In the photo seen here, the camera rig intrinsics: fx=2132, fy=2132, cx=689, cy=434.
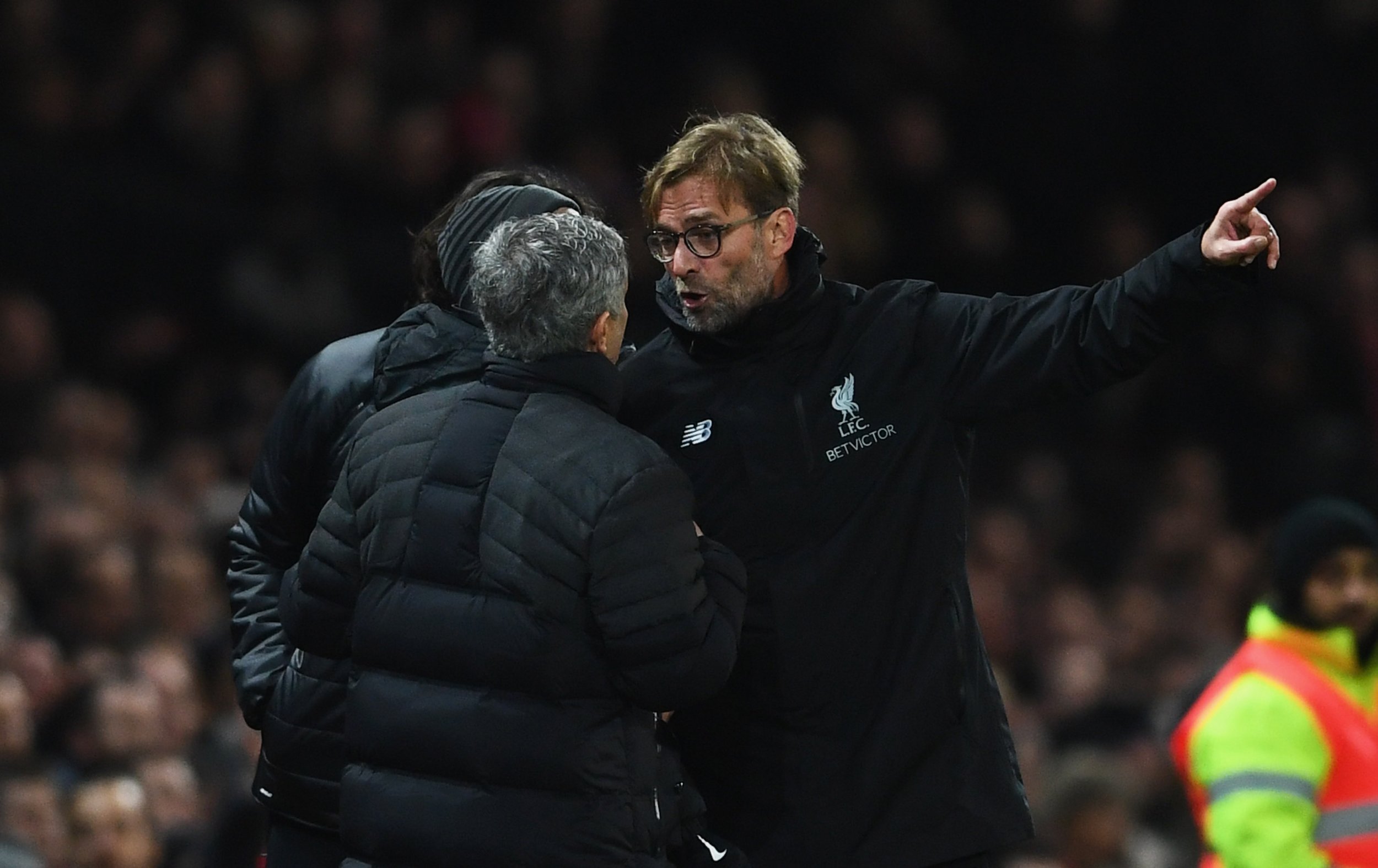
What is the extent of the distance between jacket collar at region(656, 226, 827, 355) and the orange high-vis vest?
172cm

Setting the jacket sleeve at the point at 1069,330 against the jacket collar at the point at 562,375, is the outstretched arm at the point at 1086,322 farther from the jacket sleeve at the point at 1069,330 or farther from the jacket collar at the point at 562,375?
the jacket collar at the point at 562,375

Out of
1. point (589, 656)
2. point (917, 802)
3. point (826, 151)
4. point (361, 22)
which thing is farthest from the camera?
point (826, 151)

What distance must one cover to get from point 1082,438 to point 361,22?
411 cm

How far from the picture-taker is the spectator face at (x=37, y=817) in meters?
5.72

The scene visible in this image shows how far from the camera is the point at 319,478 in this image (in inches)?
155

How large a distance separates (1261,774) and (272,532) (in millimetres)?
2324

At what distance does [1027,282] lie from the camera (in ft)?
35.0

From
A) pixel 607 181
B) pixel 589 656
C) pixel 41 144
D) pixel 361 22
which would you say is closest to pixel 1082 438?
pixel 607 181

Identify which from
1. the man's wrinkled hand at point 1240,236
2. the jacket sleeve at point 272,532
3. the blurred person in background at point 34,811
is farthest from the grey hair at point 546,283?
the blurred person in background at point 34,811

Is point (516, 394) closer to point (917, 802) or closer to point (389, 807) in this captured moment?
point (389, 807)

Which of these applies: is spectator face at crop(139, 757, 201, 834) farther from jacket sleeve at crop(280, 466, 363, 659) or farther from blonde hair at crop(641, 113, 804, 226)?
blonde hair at crop(641, 113, 804, 226)

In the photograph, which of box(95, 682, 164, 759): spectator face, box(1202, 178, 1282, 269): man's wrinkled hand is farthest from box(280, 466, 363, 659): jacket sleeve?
box(95, 682, 164, 759): spectator face

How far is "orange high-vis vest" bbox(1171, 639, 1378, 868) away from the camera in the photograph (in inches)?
194

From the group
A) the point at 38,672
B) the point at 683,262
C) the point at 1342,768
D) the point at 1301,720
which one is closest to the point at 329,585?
the point at 683,262
